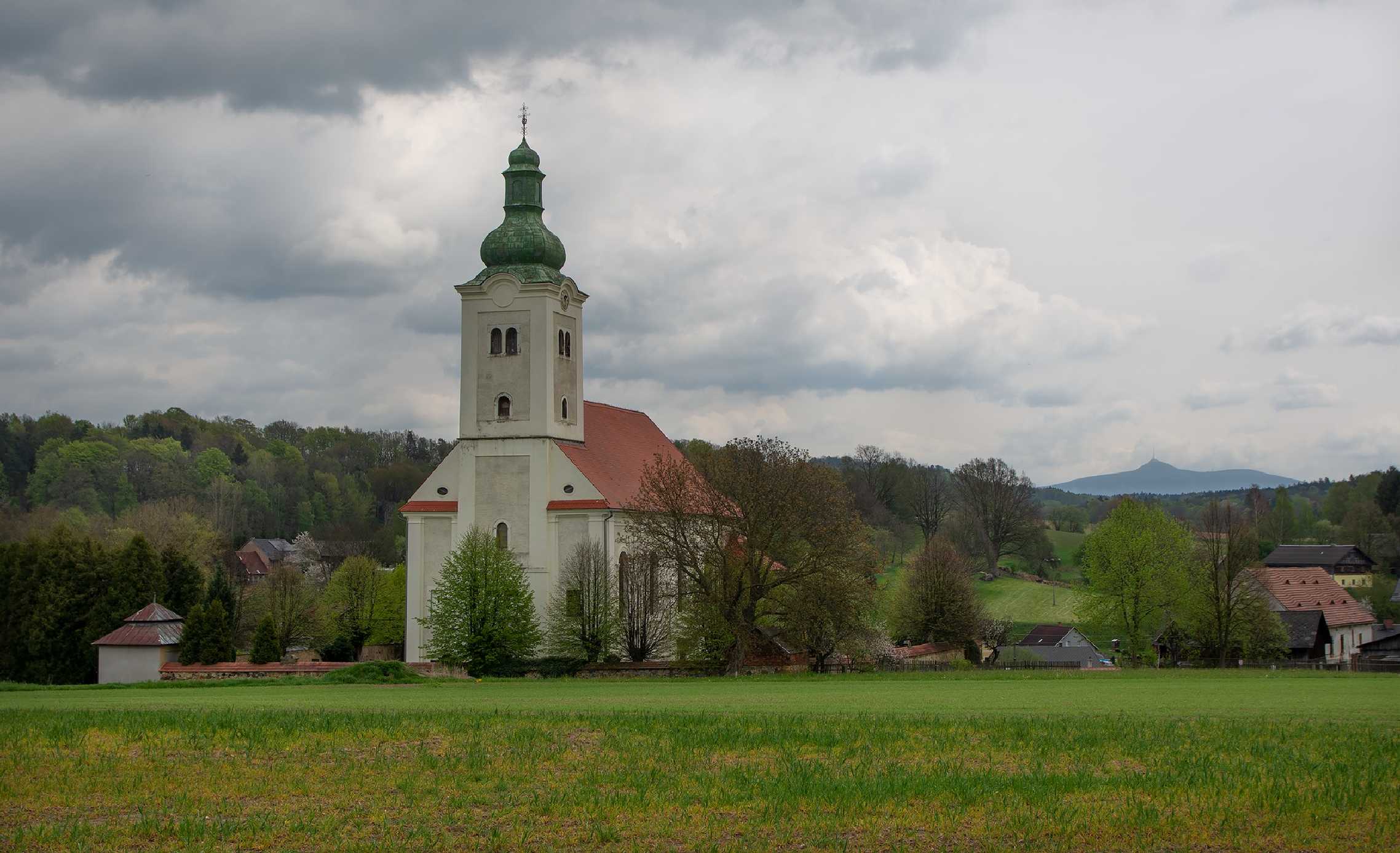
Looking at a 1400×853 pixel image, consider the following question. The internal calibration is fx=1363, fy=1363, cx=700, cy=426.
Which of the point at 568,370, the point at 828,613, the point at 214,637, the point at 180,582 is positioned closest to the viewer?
the point at 828,613

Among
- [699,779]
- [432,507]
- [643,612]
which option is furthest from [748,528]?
[699,779]

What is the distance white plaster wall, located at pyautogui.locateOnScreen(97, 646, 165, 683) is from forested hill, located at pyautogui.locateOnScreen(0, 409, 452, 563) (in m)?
50.5

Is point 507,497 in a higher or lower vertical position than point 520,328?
lower

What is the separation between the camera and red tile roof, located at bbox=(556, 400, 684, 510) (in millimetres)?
52781

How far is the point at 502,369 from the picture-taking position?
53.4 metres

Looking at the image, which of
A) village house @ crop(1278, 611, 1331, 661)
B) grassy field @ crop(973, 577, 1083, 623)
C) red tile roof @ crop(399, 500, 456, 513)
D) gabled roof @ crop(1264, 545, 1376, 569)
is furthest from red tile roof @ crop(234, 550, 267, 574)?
gabled roof @ crop(1264, 545, 1376, 569)

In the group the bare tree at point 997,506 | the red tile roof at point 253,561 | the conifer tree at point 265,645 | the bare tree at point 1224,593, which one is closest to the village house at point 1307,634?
the bare tree at point 1224,593

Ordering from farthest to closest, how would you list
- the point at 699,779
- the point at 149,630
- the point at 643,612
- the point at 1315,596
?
1. the point at 1315,596
2. the point at 643,612
3. the point at 149,630
4. the point at 699,779

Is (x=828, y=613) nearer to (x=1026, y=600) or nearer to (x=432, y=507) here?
(x=432, y=507)

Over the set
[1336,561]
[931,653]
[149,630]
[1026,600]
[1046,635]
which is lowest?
[1046,635]

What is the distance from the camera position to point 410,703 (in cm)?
2628

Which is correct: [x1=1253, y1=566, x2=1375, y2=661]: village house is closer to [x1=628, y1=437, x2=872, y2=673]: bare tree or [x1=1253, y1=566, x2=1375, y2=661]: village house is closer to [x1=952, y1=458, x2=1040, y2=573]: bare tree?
[x1=952, y1=458, x2=1040, y2=573]: bare tree

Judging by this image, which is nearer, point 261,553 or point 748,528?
point 748,528

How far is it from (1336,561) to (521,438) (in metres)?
85.2
